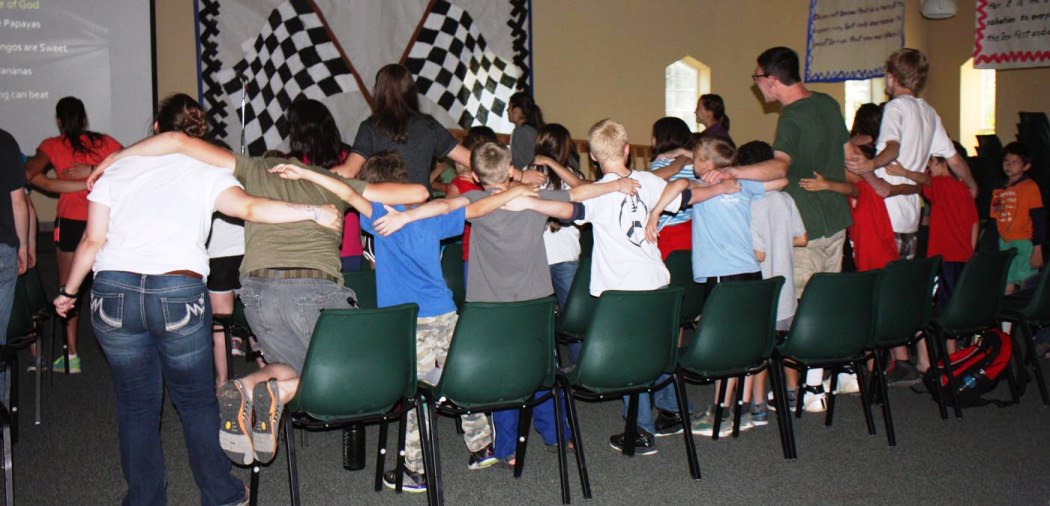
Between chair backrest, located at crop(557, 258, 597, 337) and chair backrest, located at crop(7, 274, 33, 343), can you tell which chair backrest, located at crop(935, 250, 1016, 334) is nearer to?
chair backrest, located at crop(557, 258, 597, 337)

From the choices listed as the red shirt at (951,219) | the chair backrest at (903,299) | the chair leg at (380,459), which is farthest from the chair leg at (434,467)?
the red shirt at (951,219)

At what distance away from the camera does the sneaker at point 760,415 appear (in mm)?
3981

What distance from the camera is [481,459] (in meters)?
3.47

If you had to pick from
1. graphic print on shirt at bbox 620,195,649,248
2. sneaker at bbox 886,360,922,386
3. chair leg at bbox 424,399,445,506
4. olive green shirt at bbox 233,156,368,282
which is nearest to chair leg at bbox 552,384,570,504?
chair leg at bbox 424,399,445,506

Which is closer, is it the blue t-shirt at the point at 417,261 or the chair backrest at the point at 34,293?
the blue t-shirt at the point at 417,261

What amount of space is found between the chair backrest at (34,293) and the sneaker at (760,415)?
11.2 ft

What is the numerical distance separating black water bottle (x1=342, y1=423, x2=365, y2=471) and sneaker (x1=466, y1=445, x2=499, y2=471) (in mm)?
422

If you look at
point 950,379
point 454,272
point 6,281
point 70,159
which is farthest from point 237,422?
point 950,379

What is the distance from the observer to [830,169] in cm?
409

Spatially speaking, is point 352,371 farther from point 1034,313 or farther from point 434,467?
point 1034,313

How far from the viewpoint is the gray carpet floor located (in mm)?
3121

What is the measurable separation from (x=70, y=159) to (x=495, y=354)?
10.6 feet

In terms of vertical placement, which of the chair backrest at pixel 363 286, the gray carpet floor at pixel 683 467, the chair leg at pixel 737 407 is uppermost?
the chair backrest at pixel 363 286

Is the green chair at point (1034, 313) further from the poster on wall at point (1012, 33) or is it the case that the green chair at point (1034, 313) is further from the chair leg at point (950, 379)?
the poster on wall at point (1012, 33)
